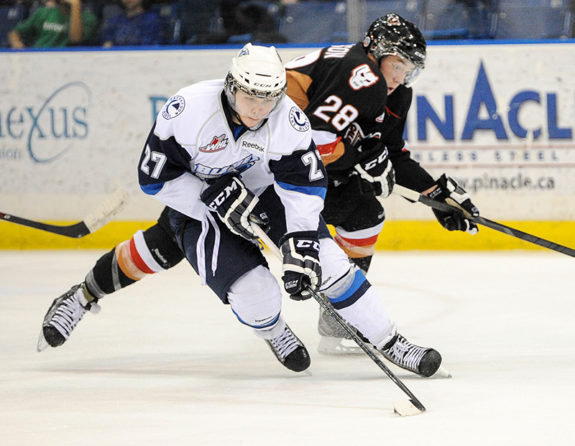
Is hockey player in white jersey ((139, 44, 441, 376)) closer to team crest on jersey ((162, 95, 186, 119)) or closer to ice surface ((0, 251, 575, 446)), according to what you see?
team crest on jersey ((162, 95, 186, 119))

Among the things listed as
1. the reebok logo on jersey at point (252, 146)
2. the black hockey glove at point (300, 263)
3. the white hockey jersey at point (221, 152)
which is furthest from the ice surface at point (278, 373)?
the reebok logo on jersey at point (252, 146)

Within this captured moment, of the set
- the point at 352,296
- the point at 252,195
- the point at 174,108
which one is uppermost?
the point at 174,108

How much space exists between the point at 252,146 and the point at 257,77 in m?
0.23

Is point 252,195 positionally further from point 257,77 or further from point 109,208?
point 109,208

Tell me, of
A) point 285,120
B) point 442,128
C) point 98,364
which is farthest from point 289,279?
point 442,128

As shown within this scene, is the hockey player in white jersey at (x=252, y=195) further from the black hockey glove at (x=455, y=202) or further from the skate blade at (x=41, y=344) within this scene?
the black hockey glove at (x=455, y=202)

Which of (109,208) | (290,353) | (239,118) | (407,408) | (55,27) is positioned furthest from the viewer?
(55,27)

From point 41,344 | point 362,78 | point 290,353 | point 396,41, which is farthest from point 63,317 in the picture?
point 396,41

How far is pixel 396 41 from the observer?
3.04m

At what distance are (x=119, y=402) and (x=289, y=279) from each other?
546mm

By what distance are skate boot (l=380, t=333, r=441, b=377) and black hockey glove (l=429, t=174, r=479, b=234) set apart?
2.63ft

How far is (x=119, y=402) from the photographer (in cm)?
252

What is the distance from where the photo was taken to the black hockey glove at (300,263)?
8.30 feet

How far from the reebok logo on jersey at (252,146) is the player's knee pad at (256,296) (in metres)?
0.32
